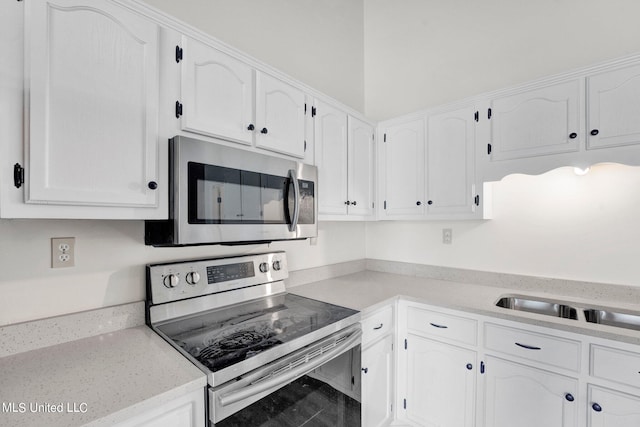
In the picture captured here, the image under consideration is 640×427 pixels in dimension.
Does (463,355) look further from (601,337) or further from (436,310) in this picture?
(601,337)

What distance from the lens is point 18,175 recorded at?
0.83m

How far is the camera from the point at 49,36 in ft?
2.90

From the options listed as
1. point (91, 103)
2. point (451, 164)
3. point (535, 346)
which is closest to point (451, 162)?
point (451, 164)

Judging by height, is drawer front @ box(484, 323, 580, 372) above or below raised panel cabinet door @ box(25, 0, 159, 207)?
below

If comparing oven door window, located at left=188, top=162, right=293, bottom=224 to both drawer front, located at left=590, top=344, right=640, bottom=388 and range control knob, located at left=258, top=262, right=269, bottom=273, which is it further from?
drawer front, located at left=590, top=344, right=640, bottom=388

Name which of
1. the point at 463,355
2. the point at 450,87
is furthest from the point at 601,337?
the point at 450,87

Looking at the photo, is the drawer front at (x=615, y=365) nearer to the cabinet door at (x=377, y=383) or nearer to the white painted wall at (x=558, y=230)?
the white painted wall at (x=558, y=230)

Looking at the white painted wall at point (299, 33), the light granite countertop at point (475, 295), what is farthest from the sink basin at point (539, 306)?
the white painted wall at point (299, 33)

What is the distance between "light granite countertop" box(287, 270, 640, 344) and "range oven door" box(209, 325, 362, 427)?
0.98 feet

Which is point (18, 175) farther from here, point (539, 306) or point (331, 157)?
point (539, 306)

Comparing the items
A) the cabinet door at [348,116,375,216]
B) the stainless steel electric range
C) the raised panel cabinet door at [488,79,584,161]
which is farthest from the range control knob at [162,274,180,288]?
the raised panel cabinet door at [488,79,584,161]

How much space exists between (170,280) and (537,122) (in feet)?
7.04

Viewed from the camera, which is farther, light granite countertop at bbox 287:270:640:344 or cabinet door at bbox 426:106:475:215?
cabinet door at bbox 426:106:475:215

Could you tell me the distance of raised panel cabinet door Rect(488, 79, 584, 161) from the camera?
5.09 ft
